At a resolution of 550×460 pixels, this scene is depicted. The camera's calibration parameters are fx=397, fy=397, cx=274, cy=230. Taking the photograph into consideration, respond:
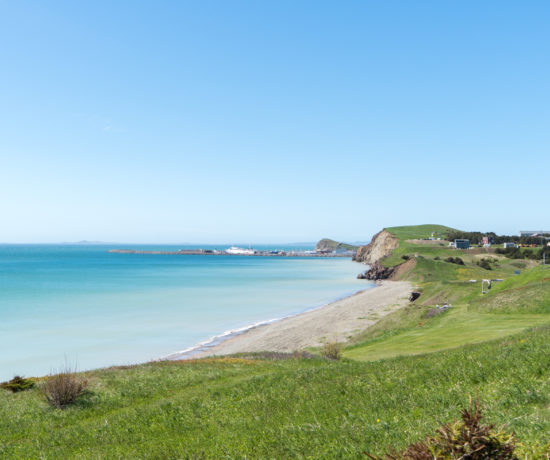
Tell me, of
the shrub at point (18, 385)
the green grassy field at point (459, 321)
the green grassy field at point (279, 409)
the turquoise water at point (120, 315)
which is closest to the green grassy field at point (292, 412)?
the green grassy field at point (279, 409)

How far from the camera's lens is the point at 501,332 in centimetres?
2545

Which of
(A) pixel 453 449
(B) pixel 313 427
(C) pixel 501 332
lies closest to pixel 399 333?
(C) pixel 501 332

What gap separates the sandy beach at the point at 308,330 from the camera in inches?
1681

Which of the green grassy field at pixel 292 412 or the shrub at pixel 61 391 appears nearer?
the green grassy field at pixel 292 412

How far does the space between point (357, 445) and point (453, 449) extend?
3287 millimetres

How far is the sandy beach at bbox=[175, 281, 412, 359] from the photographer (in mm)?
42697

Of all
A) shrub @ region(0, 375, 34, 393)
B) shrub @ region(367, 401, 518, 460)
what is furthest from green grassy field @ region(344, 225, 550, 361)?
shrub @ region(367, 401, 518, 460)

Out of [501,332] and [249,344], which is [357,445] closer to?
[501,332]

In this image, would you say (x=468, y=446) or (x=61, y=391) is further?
(x=61, y=391)

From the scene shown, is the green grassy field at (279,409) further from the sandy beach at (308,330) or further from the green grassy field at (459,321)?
the sandy beach at (308,330)

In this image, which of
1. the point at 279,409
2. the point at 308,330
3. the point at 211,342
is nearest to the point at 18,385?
the point at 279,409

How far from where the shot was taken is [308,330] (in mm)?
50625

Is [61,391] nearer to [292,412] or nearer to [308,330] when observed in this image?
[292,412]

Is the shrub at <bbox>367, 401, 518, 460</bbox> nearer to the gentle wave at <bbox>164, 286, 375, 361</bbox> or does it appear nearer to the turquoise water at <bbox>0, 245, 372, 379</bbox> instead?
the turquoise water at <bbox>0, 245, 372, 379</bbox>
